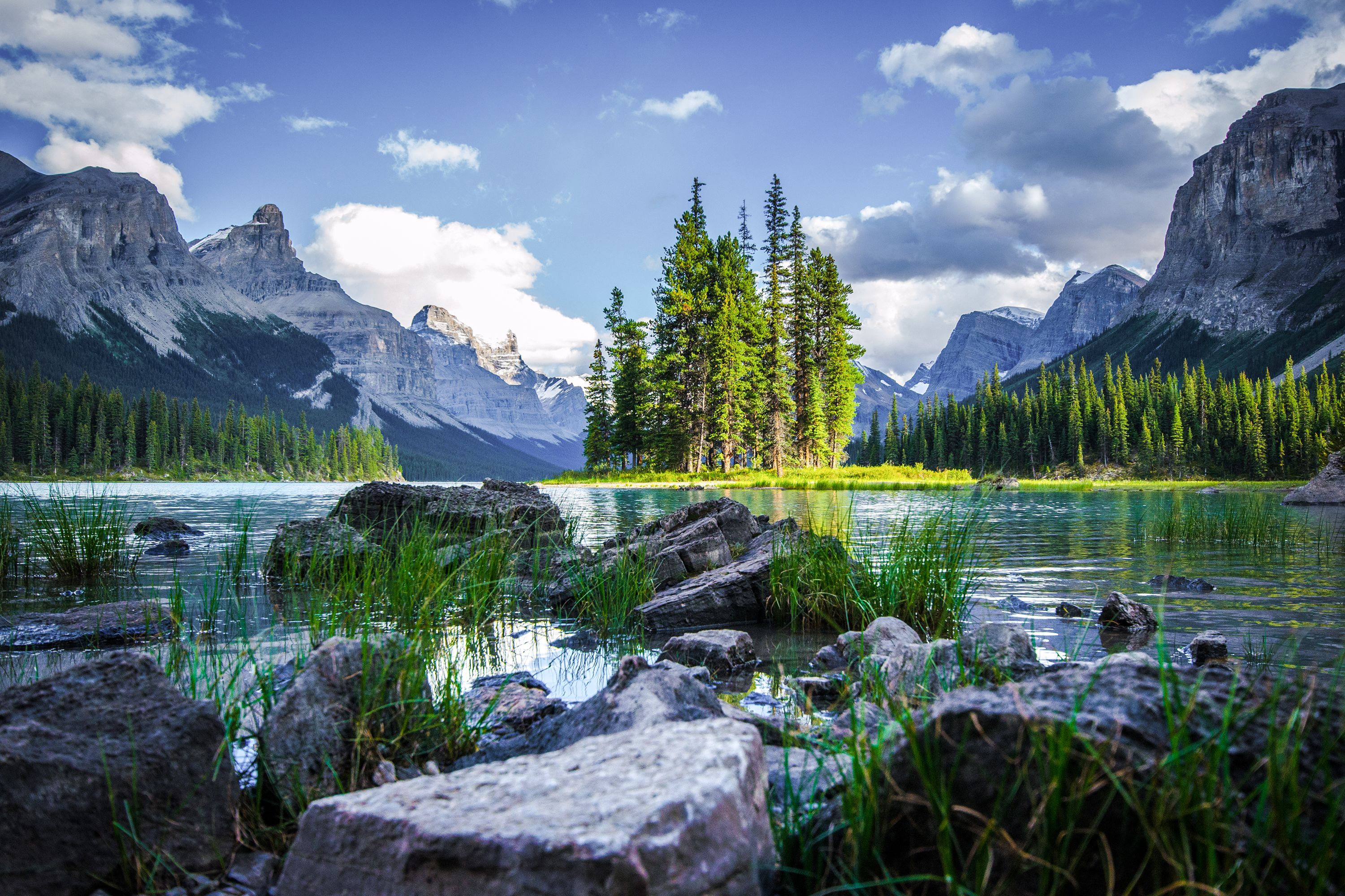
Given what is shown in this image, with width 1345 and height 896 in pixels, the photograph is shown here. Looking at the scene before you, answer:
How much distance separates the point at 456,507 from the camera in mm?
11398

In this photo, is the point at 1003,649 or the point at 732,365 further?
the point at 732,365

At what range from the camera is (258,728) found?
3.44 meters

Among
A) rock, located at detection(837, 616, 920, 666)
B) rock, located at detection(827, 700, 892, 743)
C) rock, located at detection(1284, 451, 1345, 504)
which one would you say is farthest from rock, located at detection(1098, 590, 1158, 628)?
rock, located at detection(1284, 451, 1345, 504)

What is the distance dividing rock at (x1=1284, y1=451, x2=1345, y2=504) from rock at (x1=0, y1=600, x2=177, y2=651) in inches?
1543

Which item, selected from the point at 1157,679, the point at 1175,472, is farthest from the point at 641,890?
the point at 1175,472

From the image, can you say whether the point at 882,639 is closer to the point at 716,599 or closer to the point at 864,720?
the point at 864,720

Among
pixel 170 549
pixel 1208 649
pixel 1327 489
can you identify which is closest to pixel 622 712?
pixel 1208 649

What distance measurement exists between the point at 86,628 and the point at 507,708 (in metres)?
4.64

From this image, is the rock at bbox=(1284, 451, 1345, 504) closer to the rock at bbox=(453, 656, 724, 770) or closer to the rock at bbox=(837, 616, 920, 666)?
the rock at bbox=(837, 616, 920, 666)

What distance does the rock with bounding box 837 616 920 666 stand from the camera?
17.7ft

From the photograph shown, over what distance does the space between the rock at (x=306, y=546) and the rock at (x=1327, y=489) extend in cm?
3719

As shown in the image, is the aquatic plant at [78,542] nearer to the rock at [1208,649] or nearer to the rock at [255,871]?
the rock at [255,871]

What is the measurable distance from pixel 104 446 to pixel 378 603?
112 meters

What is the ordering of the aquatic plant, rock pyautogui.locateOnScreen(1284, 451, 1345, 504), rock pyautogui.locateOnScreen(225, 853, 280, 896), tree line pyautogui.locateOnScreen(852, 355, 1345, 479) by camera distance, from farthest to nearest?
tree line pyautogui.locateOnScreen(852, 355, 1345, 479), rock pyautogui.locateOnScreen(1284, 451, 1345, 504), the aquatic plant, rock pyautogui.locateOnScreen(225, 853, 280, 896)
